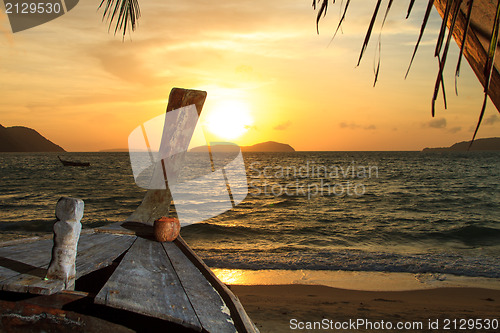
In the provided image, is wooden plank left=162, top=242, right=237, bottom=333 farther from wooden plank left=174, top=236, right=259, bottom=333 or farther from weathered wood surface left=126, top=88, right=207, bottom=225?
weathered wood surface left=126, top=88, right=207, bottom=225

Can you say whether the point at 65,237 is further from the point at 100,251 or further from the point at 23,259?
the point at 100,251

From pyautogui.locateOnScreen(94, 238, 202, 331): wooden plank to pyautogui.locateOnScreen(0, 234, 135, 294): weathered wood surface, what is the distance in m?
0.28

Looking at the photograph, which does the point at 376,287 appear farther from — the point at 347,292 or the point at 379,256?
the point at 379,256

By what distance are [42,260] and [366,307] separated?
16.5 feet

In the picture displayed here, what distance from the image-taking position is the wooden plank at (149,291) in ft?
7.18

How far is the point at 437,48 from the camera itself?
0.95m

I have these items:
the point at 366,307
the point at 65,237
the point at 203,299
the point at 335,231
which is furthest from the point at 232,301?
the point at 335,231

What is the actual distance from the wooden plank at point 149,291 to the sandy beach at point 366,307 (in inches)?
98.6

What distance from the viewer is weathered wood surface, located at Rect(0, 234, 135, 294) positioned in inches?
89.8

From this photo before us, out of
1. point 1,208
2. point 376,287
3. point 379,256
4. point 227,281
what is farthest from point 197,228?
point 1,208

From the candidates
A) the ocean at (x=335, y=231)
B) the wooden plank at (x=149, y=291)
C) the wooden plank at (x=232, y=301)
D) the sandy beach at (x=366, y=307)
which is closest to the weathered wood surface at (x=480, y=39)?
the wooden plank at (x=232, y=301)

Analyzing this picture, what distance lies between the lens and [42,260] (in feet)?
9.61

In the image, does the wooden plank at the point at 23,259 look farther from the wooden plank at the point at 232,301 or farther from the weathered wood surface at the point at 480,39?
the weathered wood surface at the point at 480,39

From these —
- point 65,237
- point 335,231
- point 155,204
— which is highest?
point 65,237
